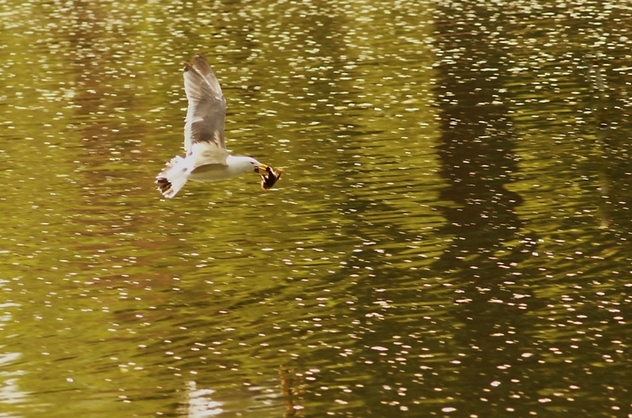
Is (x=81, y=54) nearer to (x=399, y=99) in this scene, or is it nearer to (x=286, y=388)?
(x=399, y=99)

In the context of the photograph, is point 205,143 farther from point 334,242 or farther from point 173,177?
point 334,242

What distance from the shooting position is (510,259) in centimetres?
2014

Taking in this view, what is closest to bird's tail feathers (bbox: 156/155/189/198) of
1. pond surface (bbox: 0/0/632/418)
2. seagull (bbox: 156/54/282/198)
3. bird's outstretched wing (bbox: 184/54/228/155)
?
seagull (bbox: 156/54/282/198)

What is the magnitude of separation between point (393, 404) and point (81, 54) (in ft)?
106

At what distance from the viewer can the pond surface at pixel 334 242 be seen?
15836 mm

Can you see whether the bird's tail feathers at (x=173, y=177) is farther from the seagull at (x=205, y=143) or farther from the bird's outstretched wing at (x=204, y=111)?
the bird's outstretched wing at (x=204, y=111)

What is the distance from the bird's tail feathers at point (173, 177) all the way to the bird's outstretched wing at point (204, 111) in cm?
30

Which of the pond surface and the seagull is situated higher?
the seagull

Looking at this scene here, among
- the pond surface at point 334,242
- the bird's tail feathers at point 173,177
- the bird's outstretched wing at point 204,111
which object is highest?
the bird's outstretched wing at point 204,111

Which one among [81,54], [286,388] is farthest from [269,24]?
[286,388]

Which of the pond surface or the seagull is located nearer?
the pond surface

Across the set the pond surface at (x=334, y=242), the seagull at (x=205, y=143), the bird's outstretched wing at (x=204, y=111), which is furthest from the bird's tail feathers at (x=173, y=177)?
the pond surface at (x=334, y=242)

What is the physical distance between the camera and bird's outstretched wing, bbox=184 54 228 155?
1802 centimetres

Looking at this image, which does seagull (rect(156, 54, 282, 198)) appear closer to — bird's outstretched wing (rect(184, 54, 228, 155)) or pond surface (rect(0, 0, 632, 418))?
bird's outstretched wing (rect(184, 54, 228, 155))
